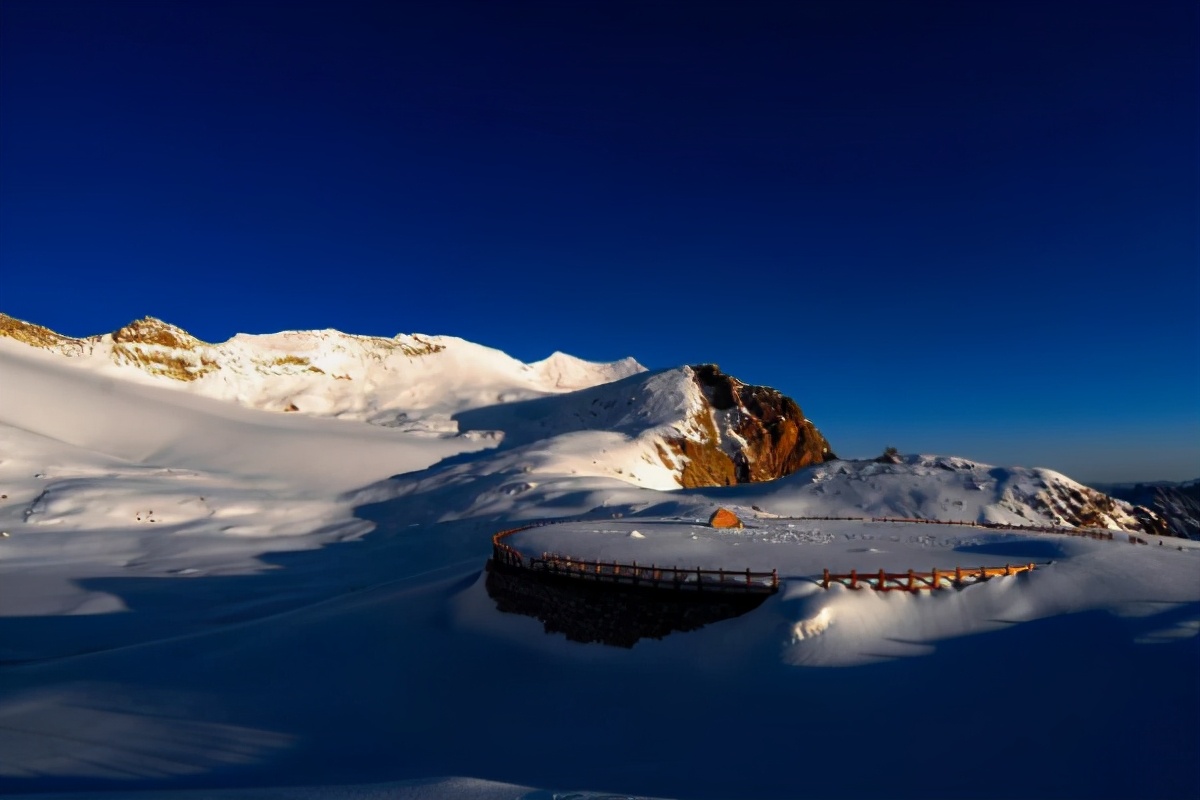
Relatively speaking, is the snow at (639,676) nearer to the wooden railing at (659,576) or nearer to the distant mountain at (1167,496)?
the wooden railing at (659,576)

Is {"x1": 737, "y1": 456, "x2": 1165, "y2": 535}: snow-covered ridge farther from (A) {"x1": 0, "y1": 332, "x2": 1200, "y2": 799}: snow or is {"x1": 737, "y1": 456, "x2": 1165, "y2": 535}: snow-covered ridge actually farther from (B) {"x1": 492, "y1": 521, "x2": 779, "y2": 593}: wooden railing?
(B) {"x1": 492, "y1": 521, "x2": 779, "y2": 593}: wooden railing

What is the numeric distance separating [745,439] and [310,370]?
115 meters

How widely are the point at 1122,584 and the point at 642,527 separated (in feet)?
65.9

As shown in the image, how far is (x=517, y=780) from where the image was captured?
13992 millimetres

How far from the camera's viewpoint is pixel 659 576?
19.8 m

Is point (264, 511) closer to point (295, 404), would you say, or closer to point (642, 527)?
point (642, 527)

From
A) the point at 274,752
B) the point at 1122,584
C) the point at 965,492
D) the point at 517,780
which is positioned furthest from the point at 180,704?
the point at 965,492

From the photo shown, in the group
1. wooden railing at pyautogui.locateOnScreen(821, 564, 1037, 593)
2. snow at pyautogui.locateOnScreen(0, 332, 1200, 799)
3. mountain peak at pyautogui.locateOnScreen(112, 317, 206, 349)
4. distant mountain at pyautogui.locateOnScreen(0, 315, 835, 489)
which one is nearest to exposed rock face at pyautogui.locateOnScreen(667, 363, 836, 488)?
distant mountain at pyautogui.locateOnScreen(0, 315, 835, 489)

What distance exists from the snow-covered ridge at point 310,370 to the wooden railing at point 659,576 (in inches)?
4367

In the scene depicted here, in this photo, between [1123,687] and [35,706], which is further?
[35,706]

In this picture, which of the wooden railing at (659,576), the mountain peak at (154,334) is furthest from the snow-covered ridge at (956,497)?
the mountain peak at (154,334)

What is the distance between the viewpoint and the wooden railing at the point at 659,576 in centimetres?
1880

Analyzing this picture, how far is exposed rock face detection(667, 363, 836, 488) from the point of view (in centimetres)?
8744

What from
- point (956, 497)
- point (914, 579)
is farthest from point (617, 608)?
point (956, 497)
